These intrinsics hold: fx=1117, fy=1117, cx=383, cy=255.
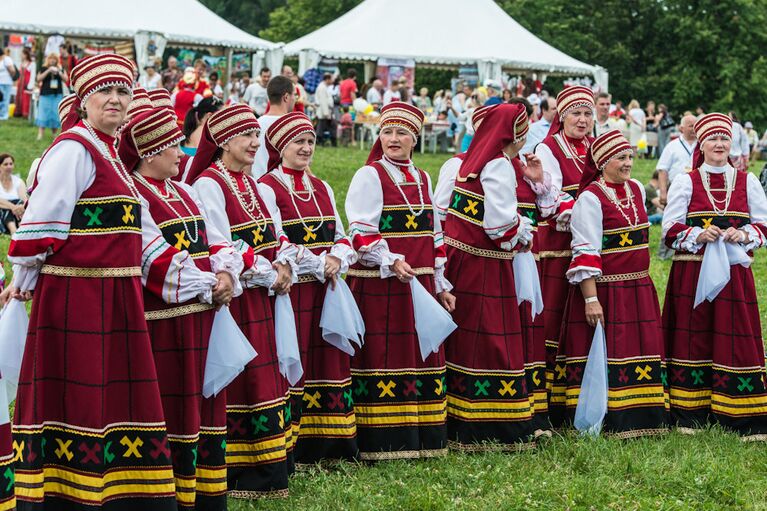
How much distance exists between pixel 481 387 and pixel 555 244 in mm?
1134

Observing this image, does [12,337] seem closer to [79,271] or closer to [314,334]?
[79,271]

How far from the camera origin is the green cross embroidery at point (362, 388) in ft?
21.2

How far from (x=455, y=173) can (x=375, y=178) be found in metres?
0.79

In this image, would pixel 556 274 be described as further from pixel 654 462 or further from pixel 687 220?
pixel 654 462

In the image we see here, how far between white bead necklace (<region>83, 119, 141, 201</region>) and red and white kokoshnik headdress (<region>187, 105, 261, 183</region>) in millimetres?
912

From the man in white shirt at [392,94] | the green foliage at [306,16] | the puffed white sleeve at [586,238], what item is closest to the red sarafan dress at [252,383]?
the puffed white sleeve at [586,238]

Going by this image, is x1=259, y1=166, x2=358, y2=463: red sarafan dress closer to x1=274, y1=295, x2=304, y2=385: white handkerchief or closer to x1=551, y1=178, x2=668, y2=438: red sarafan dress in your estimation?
x1=274, y1=295, x2=304, y2=385: white handkerchief

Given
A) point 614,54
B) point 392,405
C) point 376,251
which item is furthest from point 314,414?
point 614,54

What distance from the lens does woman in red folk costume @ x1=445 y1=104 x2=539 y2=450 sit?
257 inches

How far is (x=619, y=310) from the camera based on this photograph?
6910 mm

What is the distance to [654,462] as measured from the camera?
6.24 metres

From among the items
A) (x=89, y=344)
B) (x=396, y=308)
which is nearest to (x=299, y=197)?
(x=396, y=308)

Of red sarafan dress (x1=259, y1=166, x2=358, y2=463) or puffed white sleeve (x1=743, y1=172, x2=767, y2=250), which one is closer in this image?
red sarafan dress (x1=259, y1=166, x2=358, y2=463)

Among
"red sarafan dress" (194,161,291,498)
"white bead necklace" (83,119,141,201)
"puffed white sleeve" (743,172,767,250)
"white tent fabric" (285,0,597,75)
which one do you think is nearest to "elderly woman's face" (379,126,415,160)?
"red sarafan dress" (194,161,291,498)
